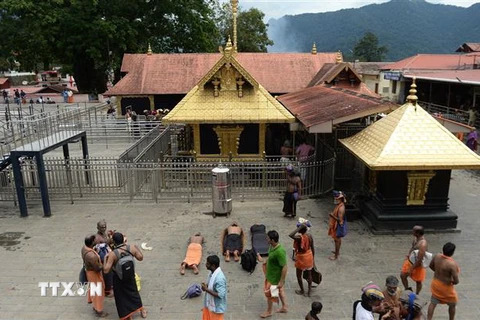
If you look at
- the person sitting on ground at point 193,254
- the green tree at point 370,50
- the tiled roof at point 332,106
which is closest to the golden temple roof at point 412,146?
the tiled roof at point 332,106

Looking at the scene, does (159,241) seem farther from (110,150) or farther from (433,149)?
(110,150)

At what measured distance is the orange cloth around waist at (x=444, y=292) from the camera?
639 centimetres

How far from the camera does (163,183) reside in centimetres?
1348

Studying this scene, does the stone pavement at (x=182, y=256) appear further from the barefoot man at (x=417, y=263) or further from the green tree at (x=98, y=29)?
the green tree at (x=98, y=29)

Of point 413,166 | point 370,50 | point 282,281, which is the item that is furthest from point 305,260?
point 370,50

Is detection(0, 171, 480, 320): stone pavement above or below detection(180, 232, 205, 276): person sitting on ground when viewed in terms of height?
below

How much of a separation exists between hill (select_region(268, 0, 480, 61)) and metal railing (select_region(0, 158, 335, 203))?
426 feet

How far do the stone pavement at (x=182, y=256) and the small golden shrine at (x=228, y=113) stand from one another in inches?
133

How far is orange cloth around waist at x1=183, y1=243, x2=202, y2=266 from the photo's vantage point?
8.91 m

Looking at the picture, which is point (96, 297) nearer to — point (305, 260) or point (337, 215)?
point (305, 260)

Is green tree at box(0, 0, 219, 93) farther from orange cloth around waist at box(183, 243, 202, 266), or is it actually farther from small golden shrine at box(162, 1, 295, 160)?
orange cloth around waist at box(183, 243, 202, 266)

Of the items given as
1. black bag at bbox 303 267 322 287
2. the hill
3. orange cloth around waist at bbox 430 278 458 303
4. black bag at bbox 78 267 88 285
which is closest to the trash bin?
black bag at bbox 303 267 322 287

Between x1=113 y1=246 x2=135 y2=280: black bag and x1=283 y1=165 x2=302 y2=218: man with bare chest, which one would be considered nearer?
x1=113 y1=246 x2=135 y2=280: black bag

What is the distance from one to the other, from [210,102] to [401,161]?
25.6 feet
